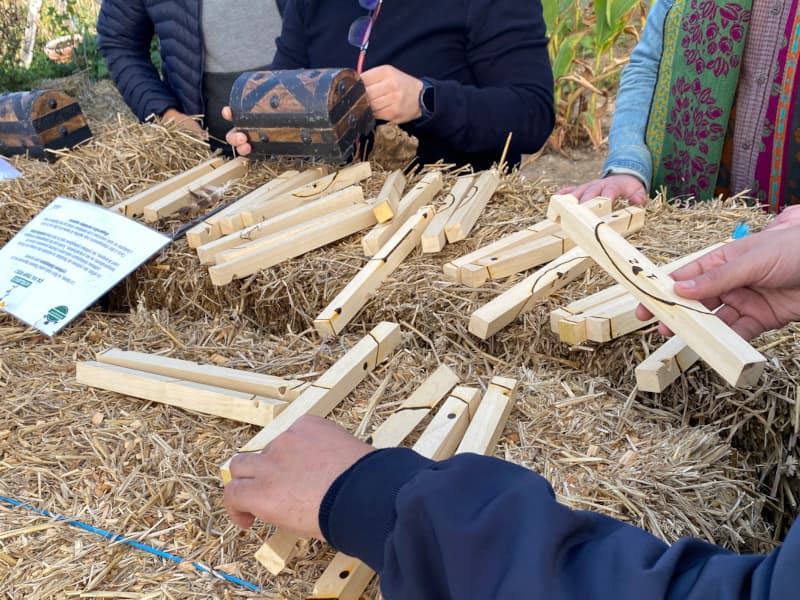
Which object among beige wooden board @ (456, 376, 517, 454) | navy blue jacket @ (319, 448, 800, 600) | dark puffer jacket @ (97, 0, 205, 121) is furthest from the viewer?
dark puffer jacket @ (97, 0, 205, 121)

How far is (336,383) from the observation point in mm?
1405

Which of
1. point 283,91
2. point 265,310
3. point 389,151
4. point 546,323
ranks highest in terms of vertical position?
point 283,91

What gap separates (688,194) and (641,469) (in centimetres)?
163

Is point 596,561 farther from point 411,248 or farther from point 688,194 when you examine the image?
point 688,194

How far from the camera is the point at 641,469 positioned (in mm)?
1218

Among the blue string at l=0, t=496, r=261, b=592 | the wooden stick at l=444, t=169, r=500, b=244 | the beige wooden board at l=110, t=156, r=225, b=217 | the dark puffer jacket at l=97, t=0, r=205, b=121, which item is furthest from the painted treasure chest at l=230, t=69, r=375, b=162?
the blue string at l=0, t=496, r=261, b=592

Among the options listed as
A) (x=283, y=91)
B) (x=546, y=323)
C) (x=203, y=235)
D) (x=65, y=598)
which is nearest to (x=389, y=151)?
(x=283, y=91)

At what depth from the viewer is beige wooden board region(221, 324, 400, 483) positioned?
126 cm

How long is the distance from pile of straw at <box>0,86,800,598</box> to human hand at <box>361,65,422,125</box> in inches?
23.4

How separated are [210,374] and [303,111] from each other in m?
1.03

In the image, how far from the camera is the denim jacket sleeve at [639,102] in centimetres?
248

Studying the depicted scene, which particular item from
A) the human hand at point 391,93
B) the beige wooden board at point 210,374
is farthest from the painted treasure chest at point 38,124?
the beige wooden board at point 210,374

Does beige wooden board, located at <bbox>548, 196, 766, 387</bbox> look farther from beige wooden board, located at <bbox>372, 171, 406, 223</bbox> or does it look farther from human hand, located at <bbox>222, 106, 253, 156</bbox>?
human hand, located at <bbox>222, 106, 253, 156</bbox>

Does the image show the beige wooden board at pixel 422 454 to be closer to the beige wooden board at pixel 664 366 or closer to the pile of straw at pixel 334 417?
the pile of straw at pixel 334 417
